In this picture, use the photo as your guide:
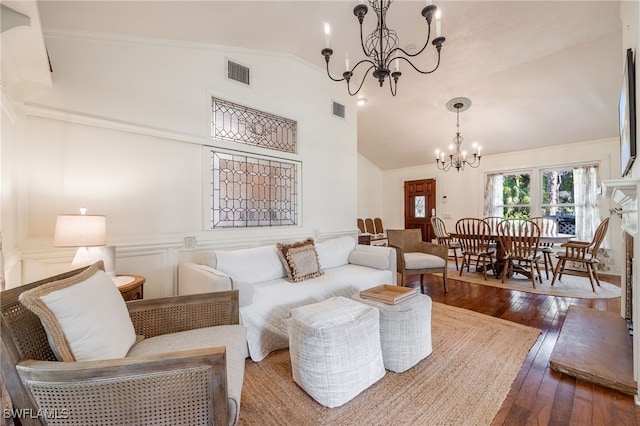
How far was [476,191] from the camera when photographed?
233 inches

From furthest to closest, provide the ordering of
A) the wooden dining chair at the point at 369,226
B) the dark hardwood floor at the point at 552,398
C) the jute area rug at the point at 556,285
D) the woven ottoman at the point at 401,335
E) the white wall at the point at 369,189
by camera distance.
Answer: the white wall at the point at 369,189
the wooden dining chair at the point at 369,226
the jute area rug at the point at 556,285
the woven ottoman at the point at 401,335
the dark hardwood floor at the point at 552,398

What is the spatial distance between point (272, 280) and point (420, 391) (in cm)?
149

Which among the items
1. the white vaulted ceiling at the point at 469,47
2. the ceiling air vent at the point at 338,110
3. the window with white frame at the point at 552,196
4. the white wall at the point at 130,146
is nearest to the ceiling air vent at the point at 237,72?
the white wall at the point at 130,146

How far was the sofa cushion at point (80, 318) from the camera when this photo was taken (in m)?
0.96

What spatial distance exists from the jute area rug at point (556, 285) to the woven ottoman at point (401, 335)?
9.09ft

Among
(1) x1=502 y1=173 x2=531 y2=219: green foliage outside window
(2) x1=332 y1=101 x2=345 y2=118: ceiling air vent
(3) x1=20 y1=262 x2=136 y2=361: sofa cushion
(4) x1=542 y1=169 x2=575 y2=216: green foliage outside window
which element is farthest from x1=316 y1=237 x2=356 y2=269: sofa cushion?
(4) x1=542 y1=169 x2=575 y2=216: green foliage outside window

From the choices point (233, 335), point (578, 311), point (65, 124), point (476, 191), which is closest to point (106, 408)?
point (233, 335)

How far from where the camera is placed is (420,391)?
1.62 m

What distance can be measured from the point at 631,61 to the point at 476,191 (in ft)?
14.3

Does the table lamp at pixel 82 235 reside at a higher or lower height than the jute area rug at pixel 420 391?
higher

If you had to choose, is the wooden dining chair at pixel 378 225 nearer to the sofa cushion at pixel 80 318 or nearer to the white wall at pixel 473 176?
→ the white wall at pixel 473 176

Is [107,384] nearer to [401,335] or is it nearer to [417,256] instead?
[401,335]

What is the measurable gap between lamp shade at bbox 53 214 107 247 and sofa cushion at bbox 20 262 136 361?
2.05ft

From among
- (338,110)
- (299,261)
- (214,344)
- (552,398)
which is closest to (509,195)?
(338,110)
